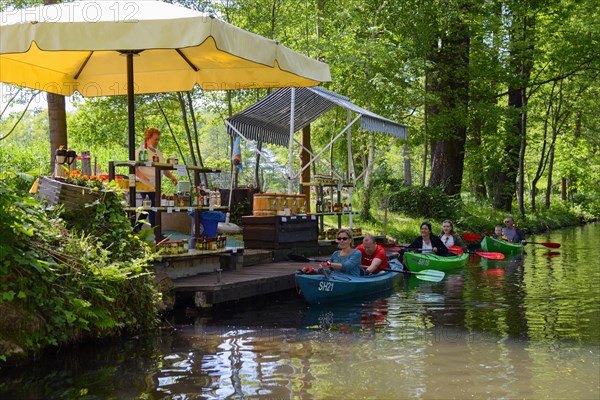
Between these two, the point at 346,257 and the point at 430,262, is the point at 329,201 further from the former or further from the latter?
the point at 346,257

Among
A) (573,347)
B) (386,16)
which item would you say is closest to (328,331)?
(573,347)

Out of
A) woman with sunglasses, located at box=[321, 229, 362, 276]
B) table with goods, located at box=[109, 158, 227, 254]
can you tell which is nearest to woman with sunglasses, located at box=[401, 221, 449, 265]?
woman with sunglasses, located at box=[321, 229, 362, 276]

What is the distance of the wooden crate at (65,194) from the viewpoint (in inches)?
379

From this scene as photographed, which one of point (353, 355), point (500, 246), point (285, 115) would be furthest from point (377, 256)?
point (500, 246)

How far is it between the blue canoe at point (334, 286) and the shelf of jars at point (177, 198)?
6.39 ft

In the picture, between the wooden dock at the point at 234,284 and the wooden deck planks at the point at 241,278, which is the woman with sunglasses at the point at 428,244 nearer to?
the wooden deck planks at the point at 241,278

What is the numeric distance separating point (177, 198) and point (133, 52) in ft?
7.88

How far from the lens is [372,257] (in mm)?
14453

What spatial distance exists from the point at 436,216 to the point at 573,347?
17.5 metres

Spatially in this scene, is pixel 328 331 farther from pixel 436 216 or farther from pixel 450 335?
pixel 436 216

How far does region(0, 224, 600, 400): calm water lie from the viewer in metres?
6.87

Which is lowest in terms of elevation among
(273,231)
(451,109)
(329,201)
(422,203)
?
(273,231)

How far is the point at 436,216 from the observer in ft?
84.9

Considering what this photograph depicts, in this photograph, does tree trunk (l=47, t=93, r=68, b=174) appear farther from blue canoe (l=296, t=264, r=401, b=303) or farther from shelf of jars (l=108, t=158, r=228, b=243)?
blue canoe (l=296, t=264, r=401, b=303)
